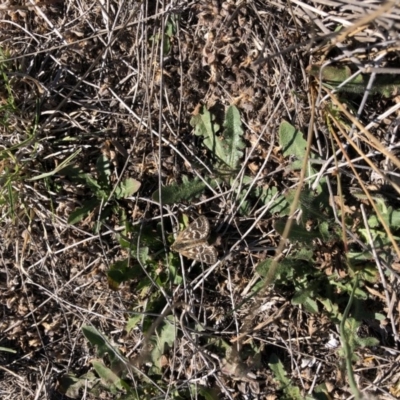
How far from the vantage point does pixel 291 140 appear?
2.36 metres

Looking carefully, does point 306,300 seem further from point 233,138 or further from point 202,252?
point 233,138

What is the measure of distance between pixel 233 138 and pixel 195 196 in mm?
275

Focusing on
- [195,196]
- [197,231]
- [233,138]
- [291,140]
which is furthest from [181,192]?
[291,140]

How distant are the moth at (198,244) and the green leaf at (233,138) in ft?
0.86

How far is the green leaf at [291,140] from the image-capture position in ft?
7.69

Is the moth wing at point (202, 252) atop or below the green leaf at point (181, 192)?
below

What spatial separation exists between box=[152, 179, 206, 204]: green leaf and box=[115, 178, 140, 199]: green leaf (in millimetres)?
114

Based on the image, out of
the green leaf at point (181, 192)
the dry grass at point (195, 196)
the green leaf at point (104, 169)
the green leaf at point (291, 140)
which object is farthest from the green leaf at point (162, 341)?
the green leaf at point (291, 140)

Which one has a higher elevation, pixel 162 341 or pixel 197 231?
pixel 197 231

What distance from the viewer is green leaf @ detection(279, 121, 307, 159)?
234 centimetres

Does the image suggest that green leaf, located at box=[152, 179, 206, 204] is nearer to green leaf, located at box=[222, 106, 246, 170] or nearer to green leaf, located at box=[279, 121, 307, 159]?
green leaf, located at box=[222, 106, 246, 170]

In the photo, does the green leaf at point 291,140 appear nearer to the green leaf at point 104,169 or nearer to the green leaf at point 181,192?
the green leaf at point 181,192

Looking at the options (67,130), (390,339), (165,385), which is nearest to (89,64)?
(67,130)

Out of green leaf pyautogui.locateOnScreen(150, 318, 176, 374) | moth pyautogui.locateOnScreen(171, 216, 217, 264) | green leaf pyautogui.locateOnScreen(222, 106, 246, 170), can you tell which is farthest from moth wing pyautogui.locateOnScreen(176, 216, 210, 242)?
green leaf pyautogui.locateOnScreen(150, 318, 176, 374)
